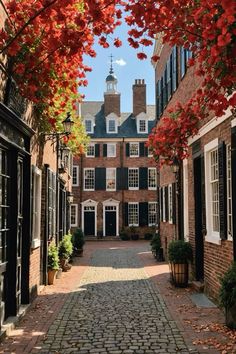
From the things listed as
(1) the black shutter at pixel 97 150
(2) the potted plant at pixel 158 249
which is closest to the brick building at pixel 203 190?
(2) the potted plant at pixel 158 249

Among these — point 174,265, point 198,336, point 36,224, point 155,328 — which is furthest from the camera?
point 174,265

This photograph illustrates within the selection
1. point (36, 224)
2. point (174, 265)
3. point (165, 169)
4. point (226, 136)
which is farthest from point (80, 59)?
point (165, 169)

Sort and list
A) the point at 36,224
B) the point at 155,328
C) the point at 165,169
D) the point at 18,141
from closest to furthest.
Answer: the point at 155,328 → the point at 18,141 → the point at 36,224 → the point at 165,169

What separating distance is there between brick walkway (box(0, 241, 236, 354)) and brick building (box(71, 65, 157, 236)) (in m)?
25.5

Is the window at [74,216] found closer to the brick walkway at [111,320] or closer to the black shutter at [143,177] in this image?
the black shutter at [143,177]

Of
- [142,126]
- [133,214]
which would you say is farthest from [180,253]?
[142,126]

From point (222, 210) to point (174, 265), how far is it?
131 inches

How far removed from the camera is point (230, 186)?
336 inches

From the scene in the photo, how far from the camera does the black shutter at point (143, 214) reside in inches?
1498

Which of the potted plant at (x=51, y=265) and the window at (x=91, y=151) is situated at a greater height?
the window at (x=91, y=151)

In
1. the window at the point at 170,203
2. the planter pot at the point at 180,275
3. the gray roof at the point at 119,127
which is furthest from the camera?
the gray roof at the point at 119,127

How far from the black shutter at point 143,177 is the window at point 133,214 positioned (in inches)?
66.1

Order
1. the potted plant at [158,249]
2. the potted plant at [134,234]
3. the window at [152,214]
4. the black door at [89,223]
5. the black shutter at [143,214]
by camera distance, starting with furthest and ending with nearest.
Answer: the black door at [89,223]
the window at [152,214]
the black shutter at [143,214]
the potted plant at [134,234]
the potted plant at [158,249]

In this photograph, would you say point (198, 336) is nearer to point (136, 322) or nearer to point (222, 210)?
point (136, 322)
